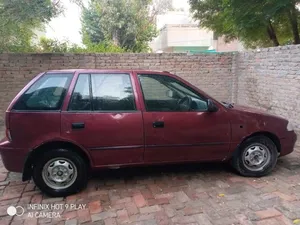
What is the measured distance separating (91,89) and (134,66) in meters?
4.34

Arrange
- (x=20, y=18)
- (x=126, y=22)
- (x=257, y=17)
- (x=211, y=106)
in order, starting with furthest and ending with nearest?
(x=126, y=22)
(x=257, y=17)
(x=20, y=18)
(x=211, y=106)

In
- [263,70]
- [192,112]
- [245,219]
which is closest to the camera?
[245,219]

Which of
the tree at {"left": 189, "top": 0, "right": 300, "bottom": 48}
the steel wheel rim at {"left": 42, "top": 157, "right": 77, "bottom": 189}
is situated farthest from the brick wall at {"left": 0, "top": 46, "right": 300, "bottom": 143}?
the steel wheel rim at {"left": 42, "top": 157, "right": 77, "bottom": 189}

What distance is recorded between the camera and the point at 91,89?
326 cm

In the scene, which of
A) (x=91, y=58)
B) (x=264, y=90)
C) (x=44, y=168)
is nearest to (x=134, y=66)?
(x=91, y=58)

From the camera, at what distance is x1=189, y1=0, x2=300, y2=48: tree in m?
6.52

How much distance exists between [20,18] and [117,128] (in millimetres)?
4900

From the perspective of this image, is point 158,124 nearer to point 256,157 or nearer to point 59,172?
point 59,172

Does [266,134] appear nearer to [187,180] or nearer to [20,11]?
[187,180]

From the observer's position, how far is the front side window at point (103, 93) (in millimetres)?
3205

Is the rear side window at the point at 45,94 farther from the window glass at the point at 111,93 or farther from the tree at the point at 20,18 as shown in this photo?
the tree at the point at 20,18

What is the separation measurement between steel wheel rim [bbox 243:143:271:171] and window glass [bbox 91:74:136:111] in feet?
5.83

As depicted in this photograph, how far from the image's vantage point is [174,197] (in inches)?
125

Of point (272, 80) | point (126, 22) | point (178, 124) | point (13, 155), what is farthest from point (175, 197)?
point (126, 22)
